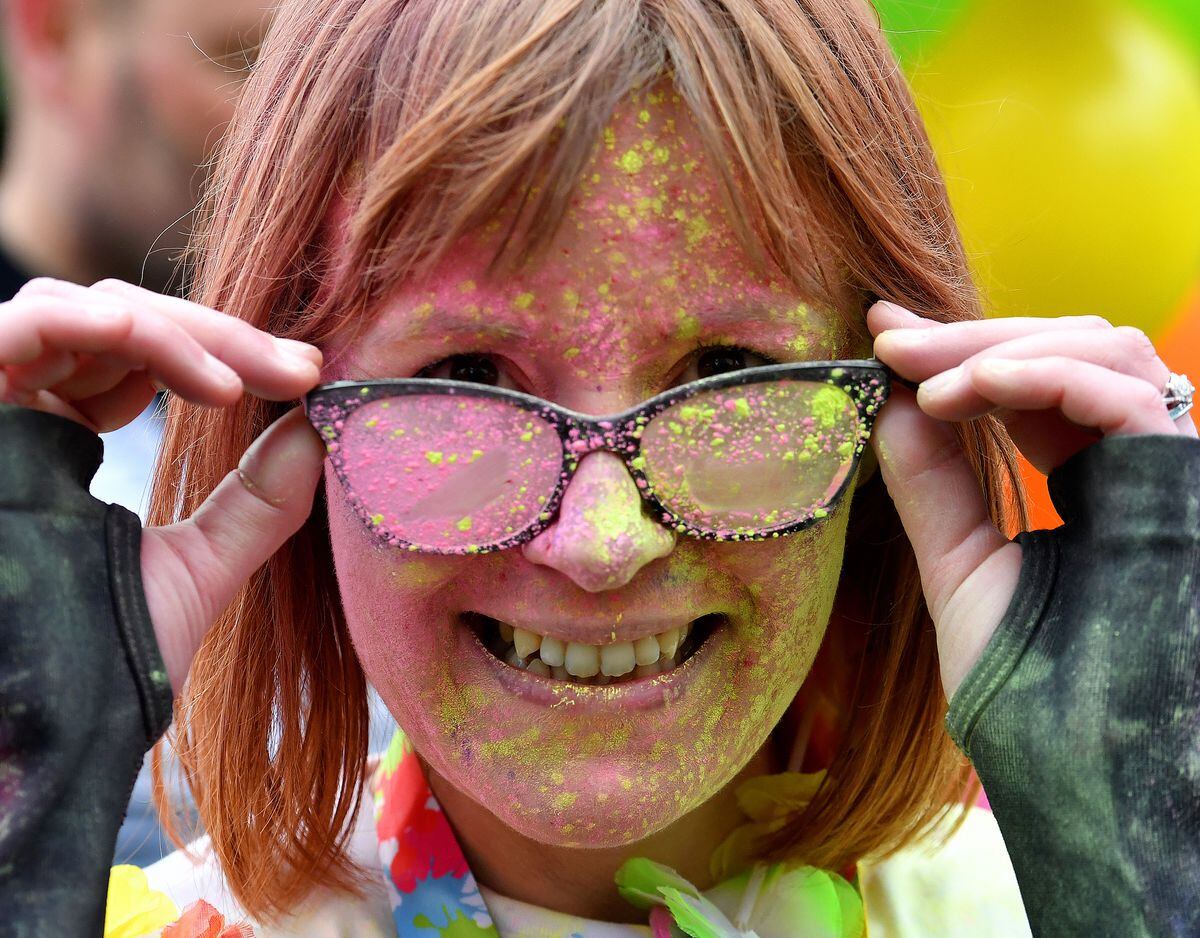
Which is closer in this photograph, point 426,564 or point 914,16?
point 426,564

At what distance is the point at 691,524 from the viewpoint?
1283mm

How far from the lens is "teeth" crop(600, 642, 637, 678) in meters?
1.41

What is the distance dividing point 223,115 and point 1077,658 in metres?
3.25

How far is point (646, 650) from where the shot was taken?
1.42 meters

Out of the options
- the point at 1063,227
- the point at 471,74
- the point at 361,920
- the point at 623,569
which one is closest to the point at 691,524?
the point at 623,569

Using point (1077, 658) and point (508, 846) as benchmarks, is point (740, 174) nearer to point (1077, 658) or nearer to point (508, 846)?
point (1077, 658)

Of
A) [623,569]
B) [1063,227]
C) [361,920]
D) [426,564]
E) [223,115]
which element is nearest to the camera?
[623,569]

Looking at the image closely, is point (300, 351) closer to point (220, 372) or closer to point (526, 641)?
point (220, 372)

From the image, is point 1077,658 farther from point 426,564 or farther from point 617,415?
point 426,564

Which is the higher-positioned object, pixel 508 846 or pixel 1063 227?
pixel 1063 227

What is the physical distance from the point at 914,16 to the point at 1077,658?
1.82 metres

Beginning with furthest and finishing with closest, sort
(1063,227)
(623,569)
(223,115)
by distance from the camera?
(223,115)
(1063,227)
(623,569)

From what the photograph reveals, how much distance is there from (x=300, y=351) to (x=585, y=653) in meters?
0.47

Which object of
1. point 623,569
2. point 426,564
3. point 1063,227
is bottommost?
point 426,564
